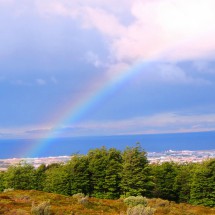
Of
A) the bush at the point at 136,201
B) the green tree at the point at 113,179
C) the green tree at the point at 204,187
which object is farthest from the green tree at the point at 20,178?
the bush at the point at 136,201

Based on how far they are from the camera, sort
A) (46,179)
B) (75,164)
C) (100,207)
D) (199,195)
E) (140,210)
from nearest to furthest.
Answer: (140,210) < (100,207) < (199,195) < (75,164) < (46,179)

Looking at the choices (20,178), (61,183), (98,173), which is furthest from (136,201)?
(20,178)

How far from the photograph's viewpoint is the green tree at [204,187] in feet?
191

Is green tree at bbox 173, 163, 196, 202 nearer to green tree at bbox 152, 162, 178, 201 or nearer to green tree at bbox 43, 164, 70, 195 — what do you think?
green tree at bbox 152, 162, 178, 201

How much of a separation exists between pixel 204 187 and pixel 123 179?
48.7 feet

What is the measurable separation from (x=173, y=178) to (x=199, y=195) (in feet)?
24.4

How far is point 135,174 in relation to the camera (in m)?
57.6

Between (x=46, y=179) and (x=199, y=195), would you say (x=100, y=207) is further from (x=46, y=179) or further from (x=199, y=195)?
(x=46, y=179)

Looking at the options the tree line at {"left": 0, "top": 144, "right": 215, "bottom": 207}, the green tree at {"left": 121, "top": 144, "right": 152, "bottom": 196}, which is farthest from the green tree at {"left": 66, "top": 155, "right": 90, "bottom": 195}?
the green tree at {"left": 121, "top": 144, "right": 152, "bottom": 196}

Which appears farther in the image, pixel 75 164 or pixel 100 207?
pixel 75 164

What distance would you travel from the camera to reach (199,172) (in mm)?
60188

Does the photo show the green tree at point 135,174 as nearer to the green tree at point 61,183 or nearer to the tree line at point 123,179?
the tree line at point 123,179

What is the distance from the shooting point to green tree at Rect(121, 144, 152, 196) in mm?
56594

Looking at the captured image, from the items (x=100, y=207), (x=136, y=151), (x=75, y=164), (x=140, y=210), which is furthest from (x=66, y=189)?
(x=140, y=210)
